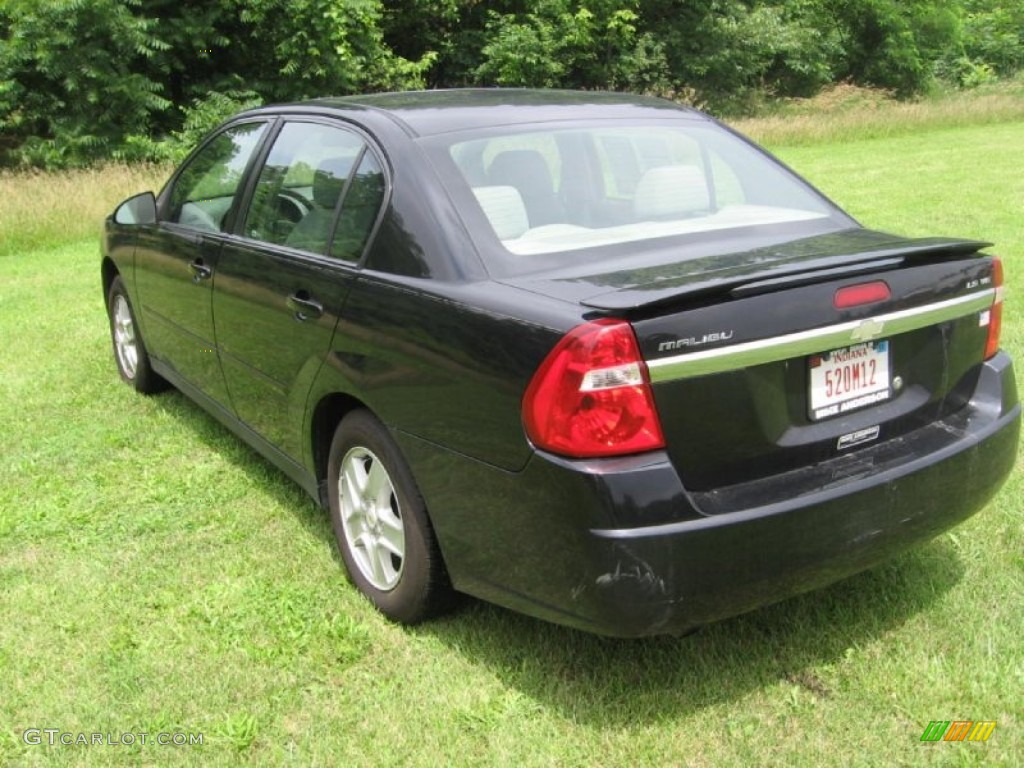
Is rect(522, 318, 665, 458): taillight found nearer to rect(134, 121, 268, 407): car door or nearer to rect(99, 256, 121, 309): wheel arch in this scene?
rect(134, 121, 268, 407): car door

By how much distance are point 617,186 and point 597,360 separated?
117 cm

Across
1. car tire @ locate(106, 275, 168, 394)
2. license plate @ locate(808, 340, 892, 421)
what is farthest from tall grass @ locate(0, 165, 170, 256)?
license plate @ locate(808, 340, 892, 421)

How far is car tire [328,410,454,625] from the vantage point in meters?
2.93

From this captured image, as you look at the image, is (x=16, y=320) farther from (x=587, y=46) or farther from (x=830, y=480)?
(x=587, y=46)

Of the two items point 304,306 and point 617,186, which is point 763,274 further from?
point 304,306

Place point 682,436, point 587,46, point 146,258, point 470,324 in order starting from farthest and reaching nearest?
point 587,46
point 146,258
point 470,324
point 682,436

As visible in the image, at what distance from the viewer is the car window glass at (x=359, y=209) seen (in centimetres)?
315

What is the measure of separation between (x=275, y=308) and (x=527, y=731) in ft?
5.71

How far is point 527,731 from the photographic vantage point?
2.62 metres

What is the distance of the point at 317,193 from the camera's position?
3.54 m

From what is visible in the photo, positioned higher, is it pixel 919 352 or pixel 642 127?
pixel 642 127

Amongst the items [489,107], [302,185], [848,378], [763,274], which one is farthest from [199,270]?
[848,378]

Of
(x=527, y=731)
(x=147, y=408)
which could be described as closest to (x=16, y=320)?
(x=147, y=408)

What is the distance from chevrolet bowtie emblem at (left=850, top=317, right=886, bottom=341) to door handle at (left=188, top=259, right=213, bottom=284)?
2651mm
